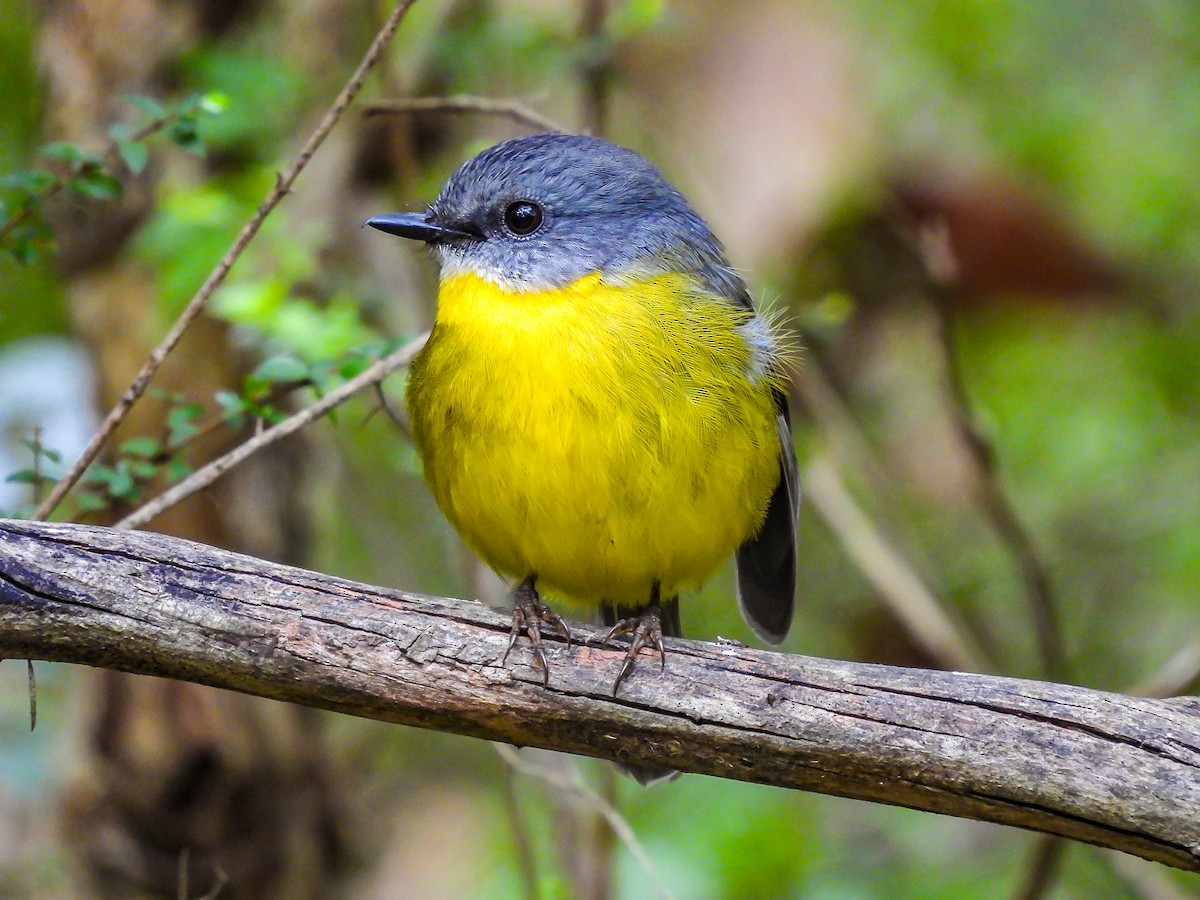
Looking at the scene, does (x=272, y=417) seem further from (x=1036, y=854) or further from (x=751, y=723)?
(x=1036, y=854)

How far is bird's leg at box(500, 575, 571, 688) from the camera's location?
281cm

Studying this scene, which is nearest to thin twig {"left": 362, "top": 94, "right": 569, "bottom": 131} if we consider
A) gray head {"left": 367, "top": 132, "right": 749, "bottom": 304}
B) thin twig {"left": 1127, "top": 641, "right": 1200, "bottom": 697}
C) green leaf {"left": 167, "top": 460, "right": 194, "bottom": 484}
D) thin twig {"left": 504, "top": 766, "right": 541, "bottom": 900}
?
gray head {"left": 367, "top": 132, "right": 749, "bottom": 304}

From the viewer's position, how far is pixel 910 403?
7.09 m

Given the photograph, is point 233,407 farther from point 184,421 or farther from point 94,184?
point 94,184

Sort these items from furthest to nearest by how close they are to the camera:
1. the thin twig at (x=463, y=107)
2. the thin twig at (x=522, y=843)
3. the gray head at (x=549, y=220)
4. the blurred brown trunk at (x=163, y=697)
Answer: the blurred brown trunk at (x=163, y=697), the thin twig at (x=522, y=843), the thin twig at (x=463, y=107), the gray head at (x=549, y=220)

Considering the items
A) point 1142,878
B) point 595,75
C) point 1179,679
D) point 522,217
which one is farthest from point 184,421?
point 1142,878

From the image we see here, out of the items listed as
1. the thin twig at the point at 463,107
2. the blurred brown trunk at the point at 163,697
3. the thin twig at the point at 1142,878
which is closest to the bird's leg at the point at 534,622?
the thin twig at the point at 463,107

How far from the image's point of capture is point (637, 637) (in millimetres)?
2971

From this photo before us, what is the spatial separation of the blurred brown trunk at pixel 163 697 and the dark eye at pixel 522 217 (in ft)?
4.73

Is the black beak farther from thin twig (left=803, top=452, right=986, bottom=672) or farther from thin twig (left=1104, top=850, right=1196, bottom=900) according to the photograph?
thin twig (left=1104, top=850, right=1196, bottom=900)

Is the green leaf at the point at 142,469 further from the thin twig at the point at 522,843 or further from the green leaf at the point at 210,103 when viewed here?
the thin twig at the point at 522,843

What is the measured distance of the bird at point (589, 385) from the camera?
10.4 ft

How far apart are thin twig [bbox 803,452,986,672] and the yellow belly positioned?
1.90 meters

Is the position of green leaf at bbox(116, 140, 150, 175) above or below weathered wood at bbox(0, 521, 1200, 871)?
above
